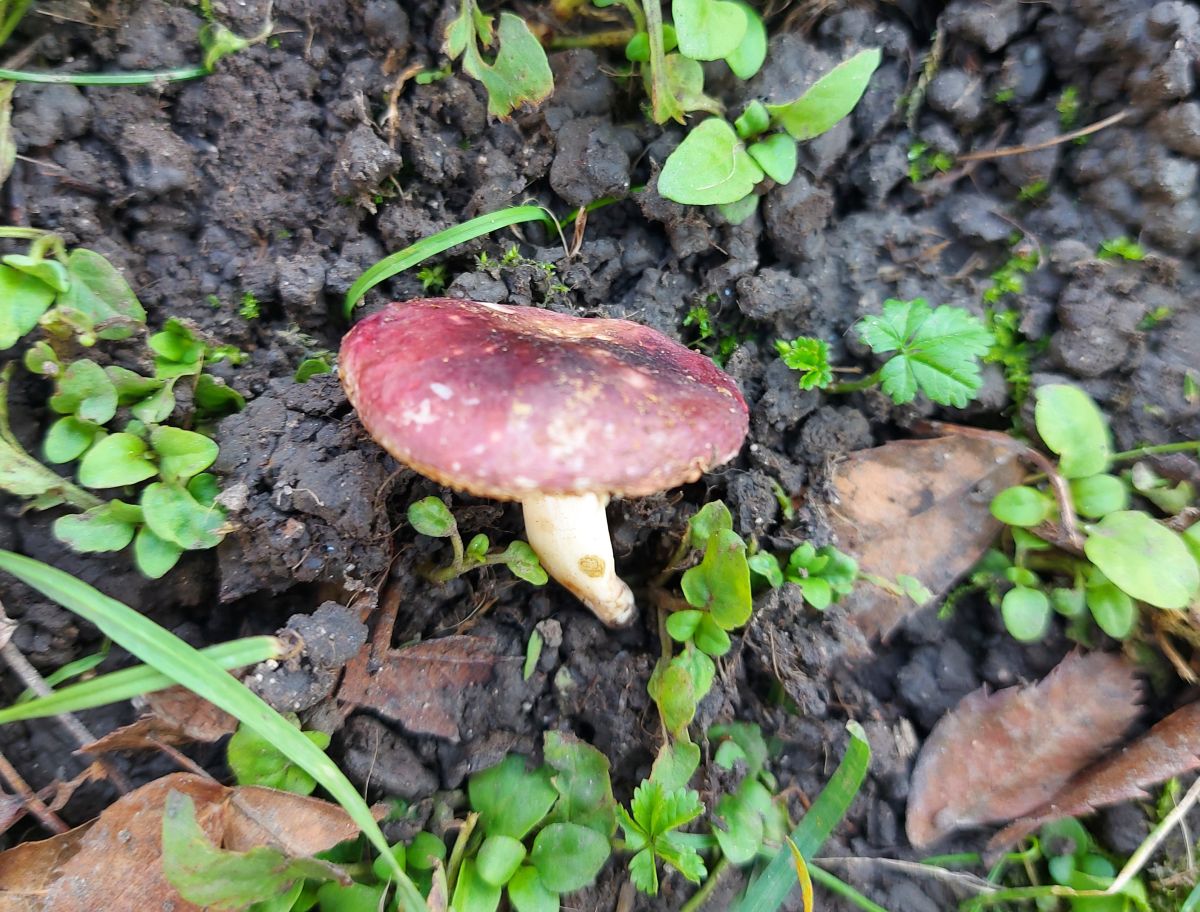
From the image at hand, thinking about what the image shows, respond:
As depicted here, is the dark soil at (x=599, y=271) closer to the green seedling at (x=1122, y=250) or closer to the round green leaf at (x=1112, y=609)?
the green seedling at (x=1122, y=250)

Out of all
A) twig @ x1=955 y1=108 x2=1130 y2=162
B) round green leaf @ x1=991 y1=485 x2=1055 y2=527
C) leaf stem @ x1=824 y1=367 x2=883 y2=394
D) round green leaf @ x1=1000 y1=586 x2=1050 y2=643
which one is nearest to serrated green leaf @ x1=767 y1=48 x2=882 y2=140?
twig @ x1=955 y1=108 x2=1130 y2=162

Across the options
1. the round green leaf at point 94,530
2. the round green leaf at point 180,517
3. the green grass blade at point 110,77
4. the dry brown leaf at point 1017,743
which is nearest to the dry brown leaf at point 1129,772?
the dry brown leaf at point 1017,743

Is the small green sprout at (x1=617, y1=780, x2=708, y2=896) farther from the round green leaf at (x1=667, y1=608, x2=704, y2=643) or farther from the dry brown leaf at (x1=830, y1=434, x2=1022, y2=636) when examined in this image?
the dry brown leaf at (x1=830, y1=434, x2=1022, y2=636)

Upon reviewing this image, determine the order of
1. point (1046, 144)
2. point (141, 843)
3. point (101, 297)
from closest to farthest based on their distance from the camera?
1. point (141, 843)
2. point (101, 297)
3. point (1046, 144)

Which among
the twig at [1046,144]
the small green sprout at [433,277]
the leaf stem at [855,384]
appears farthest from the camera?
the twig at [1046,144]

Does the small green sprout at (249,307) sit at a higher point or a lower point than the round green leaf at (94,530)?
higher

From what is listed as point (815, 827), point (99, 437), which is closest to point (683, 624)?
point (815, 827)

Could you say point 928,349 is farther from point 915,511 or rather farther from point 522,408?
point 522,408
